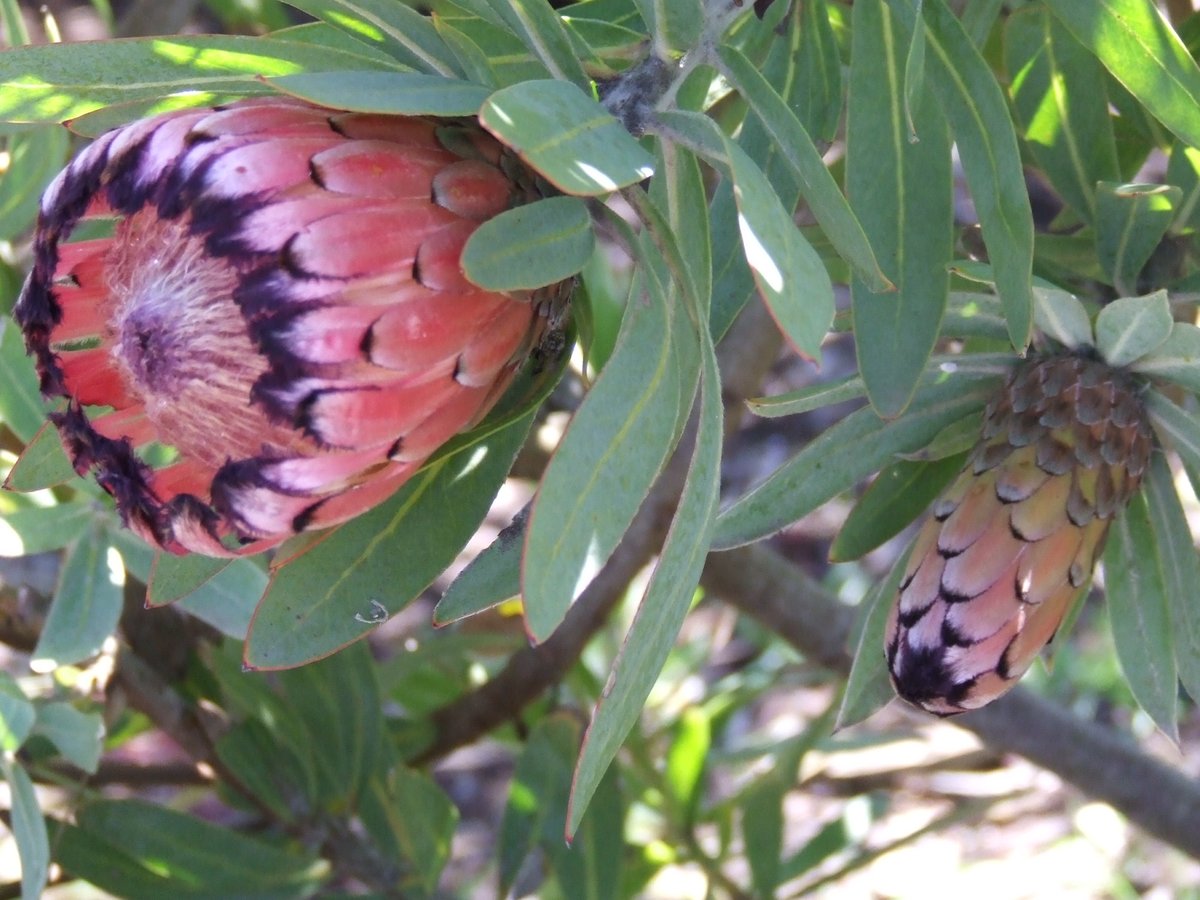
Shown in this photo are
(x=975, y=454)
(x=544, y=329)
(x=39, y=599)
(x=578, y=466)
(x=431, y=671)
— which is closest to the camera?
(x=578, y=466)

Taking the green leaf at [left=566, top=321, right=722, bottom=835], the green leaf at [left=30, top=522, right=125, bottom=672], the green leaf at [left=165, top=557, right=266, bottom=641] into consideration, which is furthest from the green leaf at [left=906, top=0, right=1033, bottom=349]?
the green leaf at [left=30, top=522, right=125, bottom=672]

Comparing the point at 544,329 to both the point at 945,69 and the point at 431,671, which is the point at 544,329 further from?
the point at 431,671

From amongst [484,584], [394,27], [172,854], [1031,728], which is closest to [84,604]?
[172,854]

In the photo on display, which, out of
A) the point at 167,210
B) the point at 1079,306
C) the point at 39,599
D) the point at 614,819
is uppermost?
the point at 167,210

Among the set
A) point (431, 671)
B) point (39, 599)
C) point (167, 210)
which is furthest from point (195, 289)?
point (431, 671)

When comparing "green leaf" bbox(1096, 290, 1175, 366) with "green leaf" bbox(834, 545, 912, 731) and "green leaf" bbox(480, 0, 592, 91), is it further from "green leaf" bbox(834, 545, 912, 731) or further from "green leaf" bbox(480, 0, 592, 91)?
"green leaf" bbox(480, 0, 592, 91)

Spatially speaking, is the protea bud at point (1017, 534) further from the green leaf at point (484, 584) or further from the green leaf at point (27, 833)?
the green leaf at point (27, 833)
